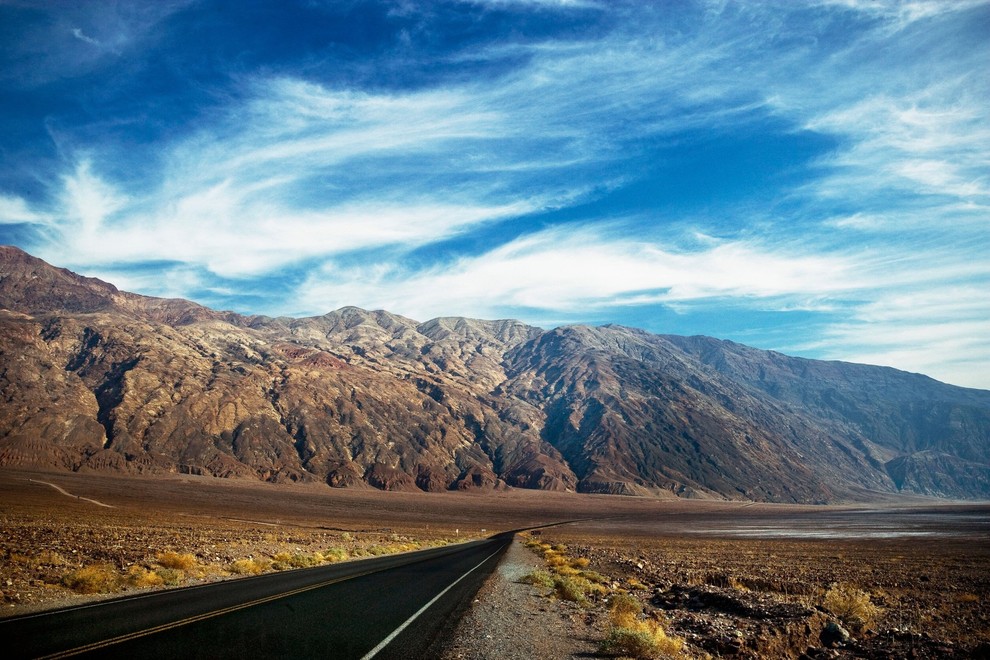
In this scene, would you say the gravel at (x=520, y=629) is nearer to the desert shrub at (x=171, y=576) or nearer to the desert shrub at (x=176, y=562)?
the desert shrub at (x=171, y=576)

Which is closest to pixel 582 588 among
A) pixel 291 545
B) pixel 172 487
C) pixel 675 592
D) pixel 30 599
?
pixel 675 592

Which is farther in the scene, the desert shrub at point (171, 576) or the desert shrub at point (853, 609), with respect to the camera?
the desert shrub at point (171, 576)

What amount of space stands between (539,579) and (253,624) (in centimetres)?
1293

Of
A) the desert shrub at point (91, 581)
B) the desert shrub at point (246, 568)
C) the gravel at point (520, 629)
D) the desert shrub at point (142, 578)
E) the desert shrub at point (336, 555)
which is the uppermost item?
the gravel at point (520, 629)

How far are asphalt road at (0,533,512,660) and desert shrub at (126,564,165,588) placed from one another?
1.65 metres

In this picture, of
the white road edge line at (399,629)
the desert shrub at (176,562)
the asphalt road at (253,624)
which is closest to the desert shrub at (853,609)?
the asphalt road at (253,624)

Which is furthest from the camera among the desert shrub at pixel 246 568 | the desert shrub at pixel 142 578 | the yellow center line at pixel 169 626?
the desert shrub at pixel 246 568

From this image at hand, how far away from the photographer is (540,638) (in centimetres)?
1162

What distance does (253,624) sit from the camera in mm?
10727

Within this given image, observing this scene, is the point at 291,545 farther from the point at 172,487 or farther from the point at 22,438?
the point at 22,438

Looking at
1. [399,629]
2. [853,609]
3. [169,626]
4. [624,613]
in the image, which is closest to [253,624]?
[169,626]

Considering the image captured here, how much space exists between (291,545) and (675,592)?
27.6 metres

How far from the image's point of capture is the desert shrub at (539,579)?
2020 cm

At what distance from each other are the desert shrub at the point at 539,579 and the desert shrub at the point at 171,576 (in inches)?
466
